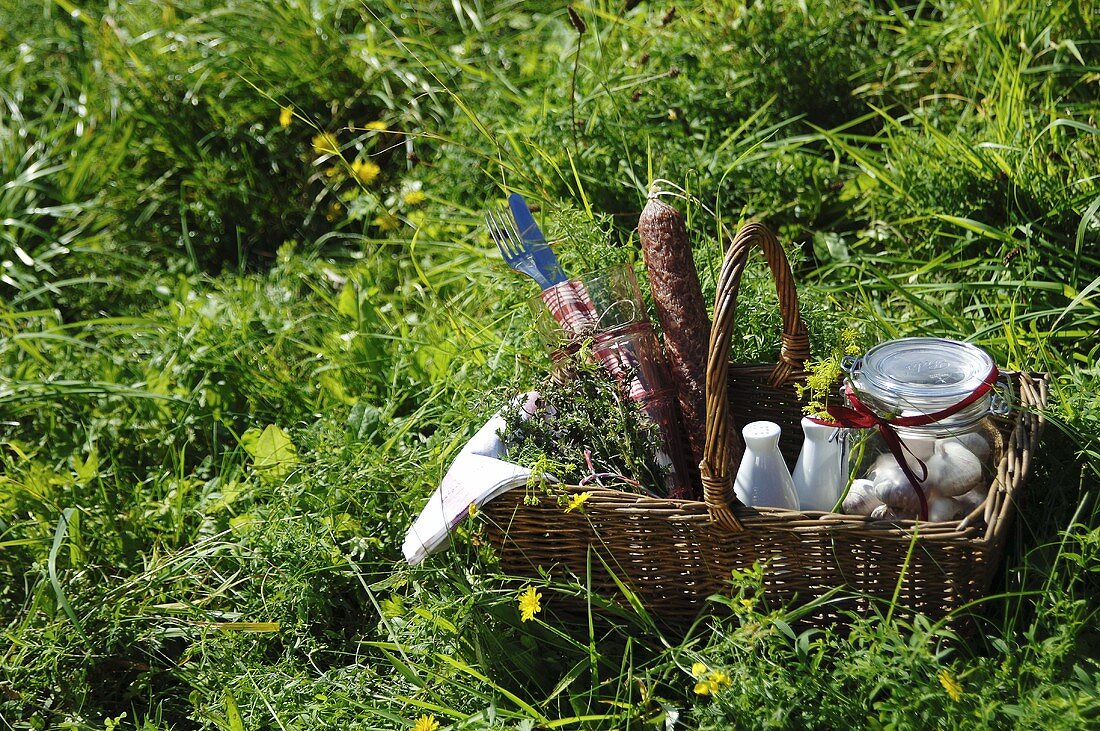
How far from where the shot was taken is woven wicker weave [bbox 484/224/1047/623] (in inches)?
65.9

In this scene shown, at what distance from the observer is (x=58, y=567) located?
251 cm

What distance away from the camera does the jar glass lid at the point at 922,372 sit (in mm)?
1721

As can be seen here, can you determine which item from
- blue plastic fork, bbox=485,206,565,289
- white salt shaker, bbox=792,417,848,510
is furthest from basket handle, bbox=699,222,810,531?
blue plastic fork, bbox=485,206,565,289

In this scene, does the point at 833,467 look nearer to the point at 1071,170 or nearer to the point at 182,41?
the point at 1071,170

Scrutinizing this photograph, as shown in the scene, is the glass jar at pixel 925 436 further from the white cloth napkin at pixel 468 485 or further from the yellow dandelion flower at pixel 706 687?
the white cloth napkin at pixel 468 485

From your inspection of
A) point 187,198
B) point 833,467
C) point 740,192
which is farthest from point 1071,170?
point 187,198

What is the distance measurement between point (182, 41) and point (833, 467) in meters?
3.43

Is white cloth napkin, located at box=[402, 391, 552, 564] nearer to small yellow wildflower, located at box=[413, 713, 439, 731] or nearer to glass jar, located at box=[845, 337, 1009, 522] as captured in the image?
small yellow wildflower, located at box=[413, 713, 439, 731]

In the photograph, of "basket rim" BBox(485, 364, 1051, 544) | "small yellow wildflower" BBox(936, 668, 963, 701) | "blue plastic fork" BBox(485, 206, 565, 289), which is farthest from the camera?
"blue plastic fork" BBox(485, 206, 565, 289)

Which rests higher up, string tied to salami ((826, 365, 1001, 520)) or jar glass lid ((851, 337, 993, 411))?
jar glass lid ((851, 337, 993, 411))

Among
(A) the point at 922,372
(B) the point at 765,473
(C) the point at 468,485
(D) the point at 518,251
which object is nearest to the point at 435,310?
(D) the point at 518,251

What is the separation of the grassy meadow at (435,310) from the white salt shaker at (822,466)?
0.24 meters

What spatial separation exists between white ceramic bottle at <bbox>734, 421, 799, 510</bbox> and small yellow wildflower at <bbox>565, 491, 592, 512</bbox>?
29 centimetres

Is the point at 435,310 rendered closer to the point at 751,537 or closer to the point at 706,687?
the point at 751,537
